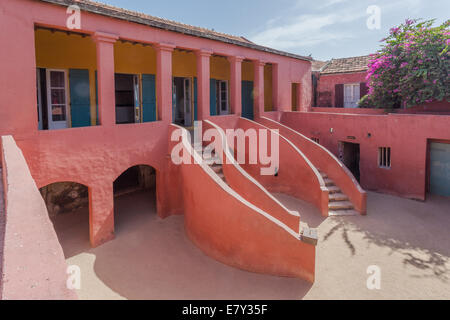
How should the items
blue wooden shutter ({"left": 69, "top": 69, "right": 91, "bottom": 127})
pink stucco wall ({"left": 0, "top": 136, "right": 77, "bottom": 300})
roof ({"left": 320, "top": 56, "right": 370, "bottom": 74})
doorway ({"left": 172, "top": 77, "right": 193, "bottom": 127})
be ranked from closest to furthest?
pink stucco wall ({"left": 0, "top": 136, "right": 77, "bottom": 300}), blue wooden shutter ({"left": 69, "top": 69, "right": 91, "bottom": 127}), doorway ({"left": 172, "top": 77, "right": 193, "bottom": 127}), roof ({"left": 320, "top": 56, "right": 370, "bottom": 74})

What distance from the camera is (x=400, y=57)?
1323 centimetres

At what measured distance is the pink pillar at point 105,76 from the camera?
8.78 metres

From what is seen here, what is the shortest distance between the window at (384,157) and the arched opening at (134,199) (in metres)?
8.68

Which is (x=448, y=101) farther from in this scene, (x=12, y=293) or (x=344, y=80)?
(x=12, y=293)

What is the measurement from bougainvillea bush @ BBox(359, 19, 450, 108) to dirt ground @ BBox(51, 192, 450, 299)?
170 inches

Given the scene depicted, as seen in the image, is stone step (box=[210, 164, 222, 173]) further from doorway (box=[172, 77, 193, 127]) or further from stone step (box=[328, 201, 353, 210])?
doorway (box=[172, 77, 193, 127])

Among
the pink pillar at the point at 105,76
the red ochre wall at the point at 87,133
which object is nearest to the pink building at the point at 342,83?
the red ochre wall at the point at 87,133

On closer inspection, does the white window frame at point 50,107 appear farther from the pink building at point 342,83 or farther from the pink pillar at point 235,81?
the pink building at point 342,83

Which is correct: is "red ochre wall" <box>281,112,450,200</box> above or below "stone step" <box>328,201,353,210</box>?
above

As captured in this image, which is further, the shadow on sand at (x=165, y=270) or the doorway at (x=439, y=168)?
the doorway at (x=439, y=168)

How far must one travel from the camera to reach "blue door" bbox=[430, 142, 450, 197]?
11727 millimetres

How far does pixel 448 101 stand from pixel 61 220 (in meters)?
14.6

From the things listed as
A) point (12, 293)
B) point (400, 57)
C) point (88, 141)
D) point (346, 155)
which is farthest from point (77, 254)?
point (400, 57)

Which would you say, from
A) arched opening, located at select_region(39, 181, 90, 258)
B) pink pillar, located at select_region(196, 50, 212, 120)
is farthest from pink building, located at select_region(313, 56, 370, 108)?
arched opening, located at select_region(39, 181, 90, 258)
